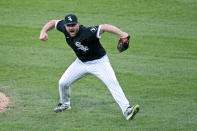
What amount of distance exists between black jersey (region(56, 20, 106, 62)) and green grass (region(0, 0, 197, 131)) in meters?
1.14

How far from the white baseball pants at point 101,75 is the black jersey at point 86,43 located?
4.5 inches

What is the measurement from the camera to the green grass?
324 inches

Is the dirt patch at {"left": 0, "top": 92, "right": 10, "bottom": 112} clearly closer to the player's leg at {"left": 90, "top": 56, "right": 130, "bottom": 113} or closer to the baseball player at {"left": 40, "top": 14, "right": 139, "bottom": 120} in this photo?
the baseball player at {"left": 40, "top": 14, "right": 139, "bottom": 120}

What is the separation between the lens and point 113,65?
11.5 m

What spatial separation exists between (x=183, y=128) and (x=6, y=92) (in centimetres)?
390

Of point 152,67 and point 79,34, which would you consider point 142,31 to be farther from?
point 79,34

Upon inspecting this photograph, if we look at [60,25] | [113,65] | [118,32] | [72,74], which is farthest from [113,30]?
[113,65]

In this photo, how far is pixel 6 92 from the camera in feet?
31.8

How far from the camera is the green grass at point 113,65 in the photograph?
8.23 metres

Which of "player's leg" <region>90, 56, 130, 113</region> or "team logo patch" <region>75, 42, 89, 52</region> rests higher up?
"team logo patch" <region>75, 42, 89, 52</region>

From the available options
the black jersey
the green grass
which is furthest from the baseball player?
the green grass

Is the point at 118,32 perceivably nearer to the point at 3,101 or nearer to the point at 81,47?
the point at 81,47

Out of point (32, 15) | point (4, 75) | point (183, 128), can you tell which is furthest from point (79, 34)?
point (32, 15)

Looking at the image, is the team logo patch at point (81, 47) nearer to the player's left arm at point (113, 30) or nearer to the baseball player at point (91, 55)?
the baseball player at point (91, 55)
